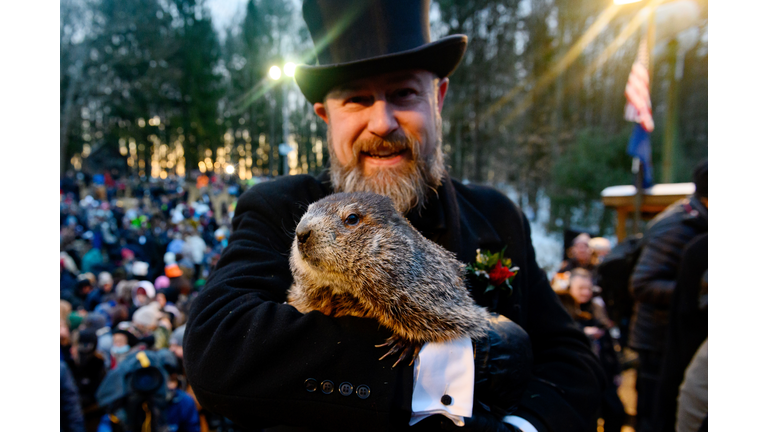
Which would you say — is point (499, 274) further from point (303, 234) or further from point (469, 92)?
point (469, 92)

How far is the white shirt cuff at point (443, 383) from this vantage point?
140 centimetres

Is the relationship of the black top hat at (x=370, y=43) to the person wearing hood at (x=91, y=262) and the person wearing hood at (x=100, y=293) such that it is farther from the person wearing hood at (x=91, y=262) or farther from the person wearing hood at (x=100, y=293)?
the person wearing hood at (x=91, y=262)

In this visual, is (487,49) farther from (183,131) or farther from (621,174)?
(183,131)

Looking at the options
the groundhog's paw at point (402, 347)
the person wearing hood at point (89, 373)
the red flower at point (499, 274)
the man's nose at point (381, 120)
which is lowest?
the person wearing hood at point (89, 373)

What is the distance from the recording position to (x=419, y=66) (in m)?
1.79

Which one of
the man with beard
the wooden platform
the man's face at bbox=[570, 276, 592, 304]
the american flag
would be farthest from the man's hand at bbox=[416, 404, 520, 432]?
the american flag

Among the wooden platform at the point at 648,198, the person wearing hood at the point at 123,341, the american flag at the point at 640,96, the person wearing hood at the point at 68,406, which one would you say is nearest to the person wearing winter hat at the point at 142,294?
the person wearing hood at the point at 123,341

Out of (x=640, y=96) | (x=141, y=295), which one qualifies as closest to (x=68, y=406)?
(x=141, y=295)

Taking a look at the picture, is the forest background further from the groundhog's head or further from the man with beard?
the groundhog's head

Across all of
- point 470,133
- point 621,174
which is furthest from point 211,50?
point 621,174

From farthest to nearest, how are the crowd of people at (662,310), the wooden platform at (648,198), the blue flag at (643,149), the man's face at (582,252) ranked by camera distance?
the blue flag at (643,149), the wooden platform at (648,198), the man's face at (582,252), the crowd of people at (662,310)

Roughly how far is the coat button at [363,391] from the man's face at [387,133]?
0.79 m

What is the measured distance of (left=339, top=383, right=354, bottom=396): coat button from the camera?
4.43 feet

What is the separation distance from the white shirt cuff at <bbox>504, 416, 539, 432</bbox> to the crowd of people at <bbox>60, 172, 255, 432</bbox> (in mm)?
1706
